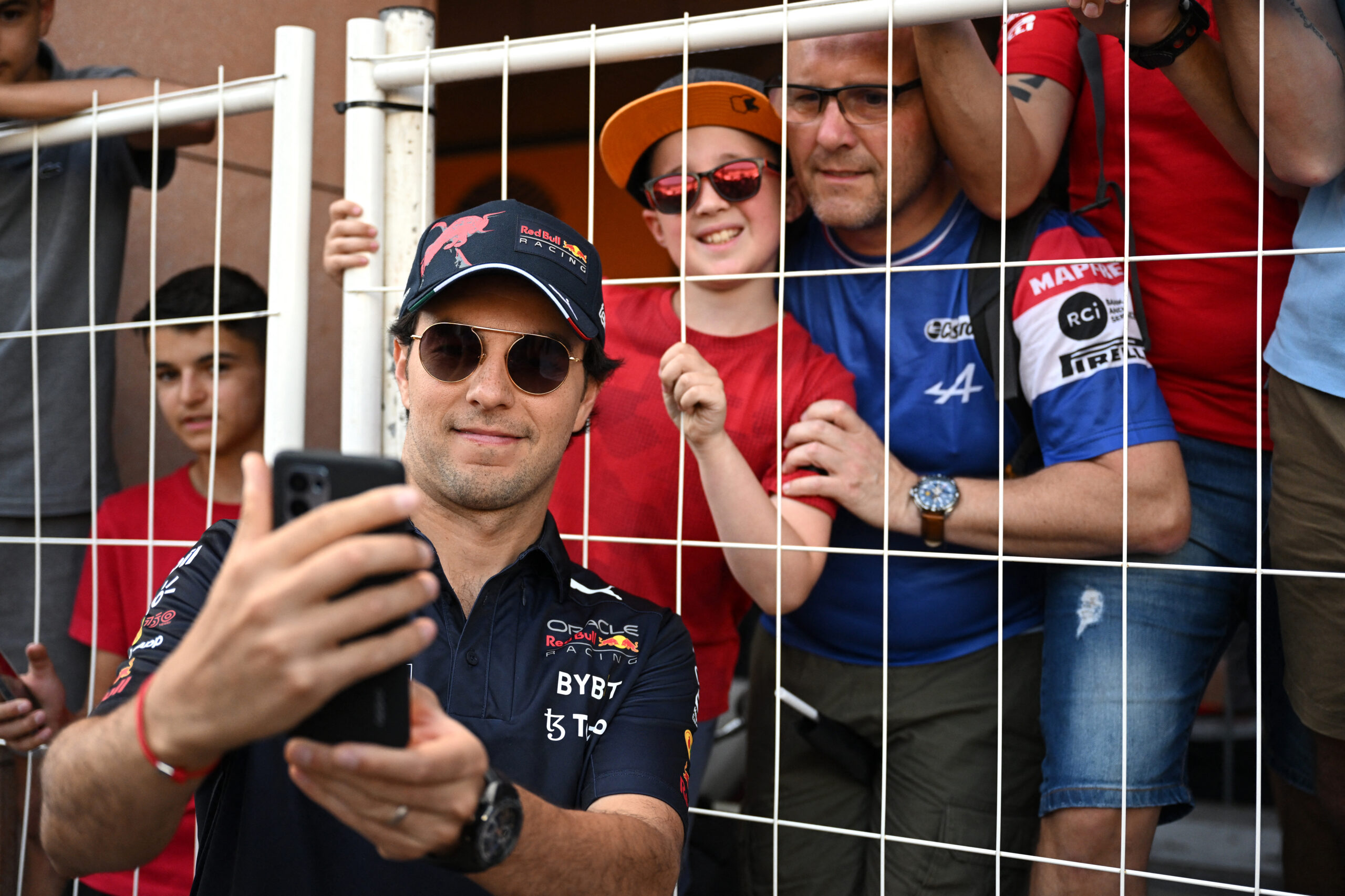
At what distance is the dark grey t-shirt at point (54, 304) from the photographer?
2430mm

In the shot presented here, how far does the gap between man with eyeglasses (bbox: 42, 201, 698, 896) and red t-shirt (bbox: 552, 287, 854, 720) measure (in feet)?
1.28

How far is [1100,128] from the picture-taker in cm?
175

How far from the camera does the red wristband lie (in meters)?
0.83

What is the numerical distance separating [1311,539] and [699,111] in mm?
1370

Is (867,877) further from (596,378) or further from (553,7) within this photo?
(553,7)

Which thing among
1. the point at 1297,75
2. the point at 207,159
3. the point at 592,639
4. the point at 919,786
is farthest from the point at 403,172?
the point at 207,159

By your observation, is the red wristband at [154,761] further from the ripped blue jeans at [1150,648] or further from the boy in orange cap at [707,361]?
the ripped blue jeans at [1150,648]

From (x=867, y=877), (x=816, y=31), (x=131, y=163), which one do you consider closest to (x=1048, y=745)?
(x=867, y=877)

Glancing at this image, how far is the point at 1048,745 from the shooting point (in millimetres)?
1800

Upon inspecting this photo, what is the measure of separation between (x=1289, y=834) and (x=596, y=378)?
175cm

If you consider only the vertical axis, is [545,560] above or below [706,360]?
below

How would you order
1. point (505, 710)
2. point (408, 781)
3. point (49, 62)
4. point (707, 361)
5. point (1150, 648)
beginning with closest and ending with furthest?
1. point (408, 781)
2. point (505, 710)
3. point (1150, 648)
4. point (707, 361)
5. point (49, 62)

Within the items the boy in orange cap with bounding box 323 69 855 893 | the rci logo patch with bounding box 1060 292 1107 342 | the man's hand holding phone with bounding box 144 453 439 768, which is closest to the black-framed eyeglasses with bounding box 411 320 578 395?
the boy in orange cap with bounding box 323 69 855 893

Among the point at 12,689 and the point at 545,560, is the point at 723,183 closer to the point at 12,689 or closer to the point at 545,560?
the point at 545,560
